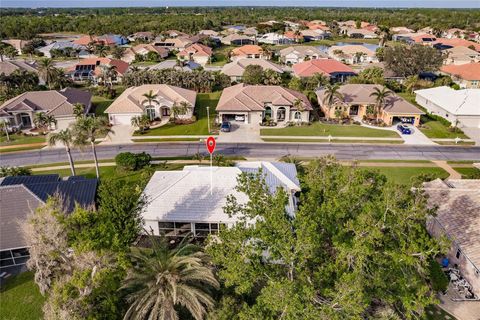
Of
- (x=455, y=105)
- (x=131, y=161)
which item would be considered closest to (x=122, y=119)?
(x=131, y=161)

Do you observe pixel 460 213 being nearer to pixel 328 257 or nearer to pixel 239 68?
pixel 328 257

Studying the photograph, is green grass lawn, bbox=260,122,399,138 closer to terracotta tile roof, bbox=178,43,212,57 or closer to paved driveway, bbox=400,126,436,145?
paved driveway, bbox=400,126,436,145

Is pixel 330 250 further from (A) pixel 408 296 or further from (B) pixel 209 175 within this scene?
(B) pixel 209 175

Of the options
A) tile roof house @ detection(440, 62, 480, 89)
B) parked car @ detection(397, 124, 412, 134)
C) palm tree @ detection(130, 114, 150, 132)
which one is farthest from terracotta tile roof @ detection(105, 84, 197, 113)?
tile roof house @ detection(440, 62, 480, 89)

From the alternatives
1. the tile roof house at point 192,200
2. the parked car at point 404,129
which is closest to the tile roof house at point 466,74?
the parked car at point 404,129

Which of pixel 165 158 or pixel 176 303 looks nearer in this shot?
pixel 176 303

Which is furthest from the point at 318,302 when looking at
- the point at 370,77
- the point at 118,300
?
the point at 370,77
